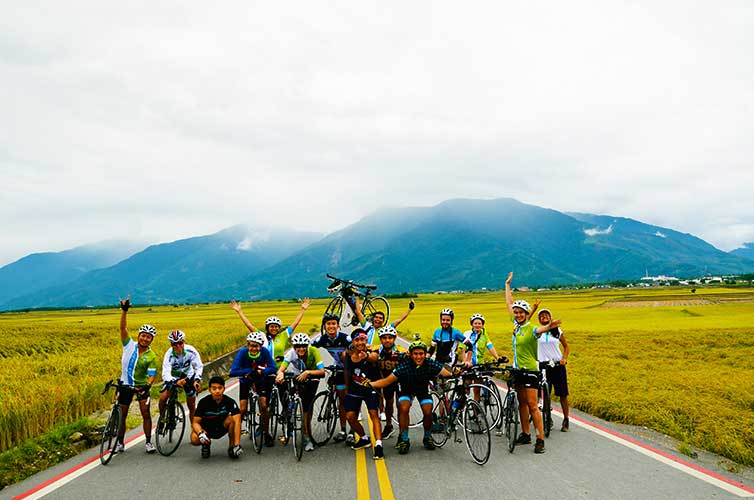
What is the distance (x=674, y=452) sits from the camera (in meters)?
7.59

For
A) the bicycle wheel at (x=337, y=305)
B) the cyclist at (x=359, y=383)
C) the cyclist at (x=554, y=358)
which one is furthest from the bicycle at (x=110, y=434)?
the bicycle wheel at (x=337, y=305)

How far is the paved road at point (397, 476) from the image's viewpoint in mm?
5961

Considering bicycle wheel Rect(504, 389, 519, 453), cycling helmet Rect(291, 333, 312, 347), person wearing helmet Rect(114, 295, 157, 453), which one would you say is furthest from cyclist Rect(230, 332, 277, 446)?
bicycle wheel Rect(504, 389, 519, 453)

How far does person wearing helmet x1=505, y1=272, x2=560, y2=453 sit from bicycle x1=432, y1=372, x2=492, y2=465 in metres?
0.73

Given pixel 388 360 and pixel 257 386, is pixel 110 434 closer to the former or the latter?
pixel 257 386

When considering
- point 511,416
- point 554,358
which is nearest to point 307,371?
point 511,416

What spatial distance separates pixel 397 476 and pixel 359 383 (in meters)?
1.68

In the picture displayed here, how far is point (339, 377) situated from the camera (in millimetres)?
8656

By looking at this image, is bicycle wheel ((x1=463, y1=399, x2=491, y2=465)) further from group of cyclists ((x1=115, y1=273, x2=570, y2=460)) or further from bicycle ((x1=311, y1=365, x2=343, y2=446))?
bicycle ((x1=311, y1=365, x2=343, y2=446))

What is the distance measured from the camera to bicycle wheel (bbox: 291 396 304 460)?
7520 millimetres

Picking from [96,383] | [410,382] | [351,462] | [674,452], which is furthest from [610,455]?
[96,383]

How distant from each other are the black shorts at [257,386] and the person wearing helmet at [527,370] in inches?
165

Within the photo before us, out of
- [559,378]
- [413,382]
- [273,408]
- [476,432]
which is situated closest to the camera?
[476,432]

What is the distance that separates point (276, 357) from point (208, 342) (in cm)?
1520
